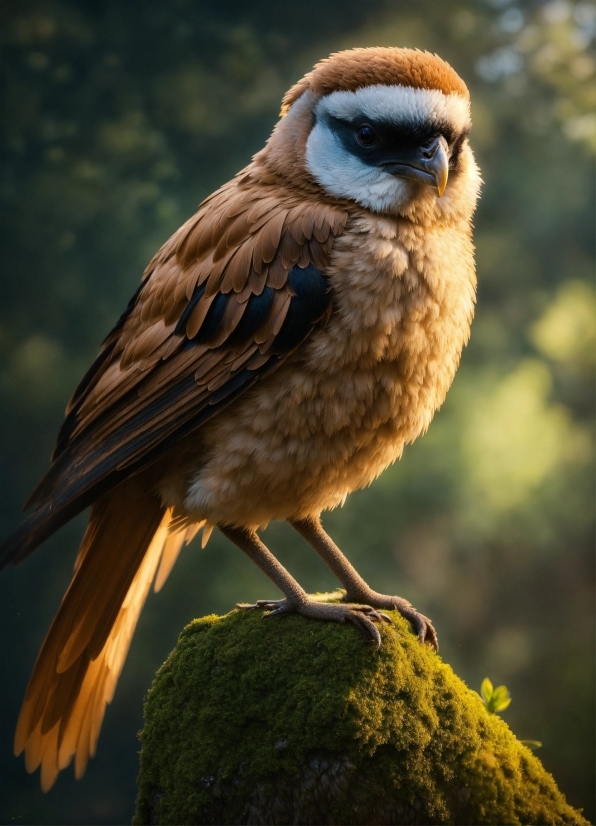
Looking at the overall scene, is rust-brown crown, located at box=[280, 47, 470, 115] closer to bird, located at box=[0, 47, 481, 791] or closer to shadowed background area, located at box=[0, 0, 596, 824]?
bird, located at box=[0, 47, 481, 791]

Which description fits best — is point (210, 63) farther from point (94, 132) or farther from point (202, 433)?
point (202, 433)

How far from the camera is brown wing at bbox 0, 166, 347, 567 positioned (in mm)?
2150

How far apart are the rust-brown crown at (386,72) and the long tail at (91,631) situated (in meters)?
1.21

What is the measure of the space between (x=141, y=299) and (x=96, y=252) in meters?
2.16

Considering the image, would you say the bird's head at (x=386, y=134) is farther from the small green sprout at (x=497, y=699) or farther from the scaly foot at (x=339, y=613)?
the small green sprout at (x=497, y=699)

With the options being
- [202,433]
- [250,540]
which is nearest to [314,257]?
[202,433]

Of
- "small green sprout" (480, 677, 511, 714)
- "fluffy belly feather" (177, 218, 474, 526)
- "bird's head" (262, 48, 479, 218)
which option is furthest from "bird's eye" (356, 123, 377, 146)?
"small green sprout" (480, 677, 511, 714)

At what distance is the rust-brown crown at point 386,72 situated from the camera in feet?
6.96

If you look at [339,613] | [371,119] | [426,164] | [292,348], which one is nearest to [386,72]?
[371,119]

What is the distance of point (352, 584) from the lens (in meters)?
2.47

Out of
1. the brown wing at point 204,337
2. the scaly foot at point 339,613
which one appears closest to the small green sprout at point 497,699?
the scaly foot at point 339,613

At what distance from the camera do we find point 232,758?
6.86 ft

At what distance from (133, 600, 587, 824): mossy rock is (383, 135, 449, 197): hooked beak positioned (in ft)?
3.80

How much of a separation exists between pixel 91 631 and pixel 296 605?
2.00 feet
